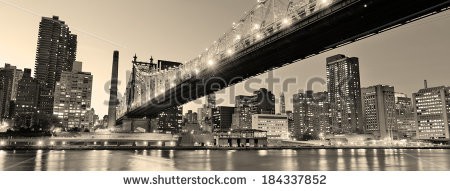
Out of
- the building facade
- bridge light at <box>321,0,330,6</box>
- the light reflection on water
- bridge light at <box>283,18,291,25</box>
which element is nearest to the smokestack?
the light reflection on water

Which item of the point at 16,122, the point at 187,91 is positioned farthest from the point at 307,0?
the point at 16,122

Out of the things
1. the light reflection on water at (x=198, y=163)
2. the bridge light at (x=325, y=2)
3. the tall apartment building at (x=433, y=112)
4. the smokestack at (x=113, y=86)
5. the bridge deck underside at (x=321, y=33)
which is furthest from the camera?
the tall apartment building at (x=433, y=112)

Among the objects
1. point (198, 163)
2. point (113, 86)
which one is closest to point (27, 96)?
point (113, 86)

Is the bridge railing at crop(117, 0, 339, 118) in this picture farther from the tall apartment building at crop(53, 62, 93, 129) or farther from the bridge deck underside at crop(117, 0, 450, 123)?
the tall apartment building at crop(53, 62, 93, 129)

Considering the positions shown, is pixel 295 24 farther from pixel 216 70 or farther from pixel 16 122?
pixel 16 122

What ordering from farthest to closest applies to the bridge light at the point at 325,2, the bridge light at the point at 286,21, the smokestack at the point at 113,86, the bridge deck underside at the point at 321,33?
the smokestack at the point at 113,86 → the bridge light at the point at 286,21 → the bridge light at the point at 325,2 → the bridge deck underside at the point at 321,33

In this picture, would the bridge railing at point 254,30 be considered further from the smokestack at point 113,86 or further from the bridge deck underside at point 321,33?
the smokestack at point 113,86

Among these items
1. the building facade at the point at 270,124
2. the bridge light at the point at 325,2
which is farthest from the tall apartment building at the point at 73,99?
the bridge light at the point at 325,2

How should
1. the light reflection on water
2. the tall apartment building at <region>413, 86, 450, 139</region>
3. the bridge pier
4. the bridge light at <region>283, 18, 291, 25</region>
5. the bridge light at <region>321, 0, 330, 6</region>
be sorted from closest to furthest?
the bridge light at <region>321, 0, 330, 6</region>, the light reflection on water, the bridge light at <region>283, 18, 291, 25</region>, the bridge pier, the tall apartment building at <region>413, 86, 450, 139</region>

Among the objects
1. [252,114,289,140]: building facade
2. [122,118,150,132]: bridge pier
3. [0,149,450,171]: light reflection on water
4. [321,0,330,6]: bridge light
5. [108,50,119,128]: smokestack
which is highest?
[108,50,119,128]: smokestack
